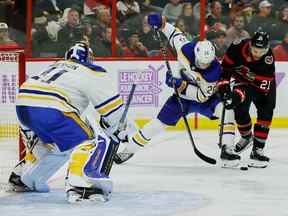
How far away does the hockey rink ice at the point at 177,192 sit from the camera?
357cm

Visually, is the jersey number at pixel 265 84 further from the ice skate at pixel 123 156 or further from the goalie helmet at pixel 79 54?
the goalie helmet at pixel 79 54

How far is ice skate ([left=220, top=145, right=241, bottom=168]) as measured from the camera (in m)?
4.82

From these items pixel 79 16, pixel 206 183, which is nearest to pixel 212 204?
pixel 206 183

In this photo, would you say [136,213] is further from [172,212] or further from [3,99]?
[3,99]

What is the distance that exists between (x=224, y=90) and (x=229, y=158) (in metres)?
0.42

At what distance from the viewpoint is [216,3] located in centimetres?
714

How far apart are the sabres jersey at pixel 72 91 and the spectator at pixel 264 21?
3.74 meters

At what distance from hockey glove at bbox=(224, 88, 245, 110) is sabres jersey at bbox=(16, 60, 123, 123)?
4.03 feet

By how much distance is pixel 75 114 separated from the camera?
12.1 feet

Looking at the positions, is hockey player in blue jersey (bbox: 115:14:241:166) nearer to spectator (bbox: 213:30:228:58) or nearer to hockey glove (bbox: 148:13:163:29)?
hockey glove (bbox: 148:13:163:29)

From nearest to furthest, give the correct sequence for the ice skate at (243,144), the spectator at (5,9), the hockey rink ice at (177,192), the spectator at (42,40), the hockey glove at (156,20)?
the hockey rink ice at (177,192) → the hockey glove at (156,20) → the ice skate at (243,144) → the spectator at (42,40) → the spectator at (5,9)

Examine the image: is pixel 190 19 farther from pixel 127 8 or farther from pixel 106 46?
pixel 106 46

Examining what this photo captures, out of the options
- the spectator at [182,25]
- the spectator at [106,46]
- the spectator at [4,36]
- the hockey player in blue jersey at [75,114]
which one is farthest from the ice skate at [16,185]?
the spectator at [182,25]

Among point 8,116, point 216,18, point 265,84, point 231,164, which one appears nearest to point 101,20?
point 216,18
